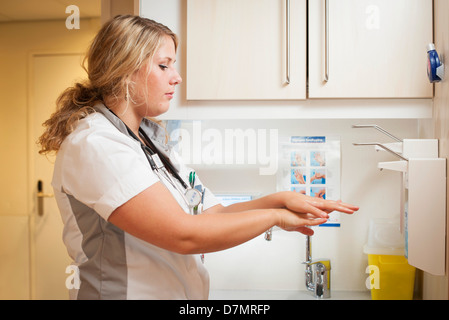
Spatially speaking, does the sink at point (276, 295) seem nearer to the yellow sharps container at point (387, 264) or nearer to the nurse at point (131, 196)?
the yellow sharps container at point (387, 264)

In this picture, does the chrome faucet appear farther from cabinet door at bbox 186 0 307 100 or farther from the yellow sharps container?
cabinet door at bbox 186 0 307 100

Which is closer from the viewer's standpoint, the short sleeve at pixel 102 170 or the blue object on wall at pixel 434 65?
the short sleeve at pixel 102 170

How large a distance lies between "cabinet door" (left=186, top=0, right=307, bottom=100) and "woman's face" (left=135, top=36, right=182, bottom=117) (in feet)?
0.83

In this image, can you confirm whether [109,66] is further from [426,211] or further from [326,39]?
[426,211]

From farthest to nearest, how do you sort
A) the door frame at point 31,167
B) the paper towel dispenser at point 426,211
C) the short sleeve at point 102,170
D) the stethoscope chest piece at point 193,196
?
the door frame at point 31,167
the paper towel dispenser at point 426,211
the stethoscope chest piece at point 193,196
the short sleeve at point 102,170

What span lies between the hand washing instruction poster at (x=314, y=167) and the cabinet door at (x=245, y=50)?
0.37m

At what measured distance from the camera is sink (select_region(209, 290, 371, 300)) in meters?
1.59

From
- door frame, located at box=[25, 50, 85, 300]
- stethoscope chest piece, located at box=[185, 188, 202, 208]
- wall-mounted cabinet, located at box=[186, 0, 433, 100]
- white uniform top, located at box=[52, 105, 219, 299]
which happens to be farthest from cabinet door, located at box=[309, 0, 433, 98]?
door frame, located at box=[25, 50, 85, 300]

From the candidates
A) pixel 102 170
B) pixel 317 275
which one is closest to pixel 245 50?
pixel 102 170

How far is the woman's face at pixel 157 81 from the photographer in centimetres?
105

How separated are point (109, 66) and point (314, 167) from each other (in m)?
0.96

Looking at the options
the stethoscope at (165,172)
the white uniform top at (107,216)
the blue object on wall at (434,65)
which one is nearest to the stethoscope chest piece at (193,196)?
the stethoscope at (165,172)

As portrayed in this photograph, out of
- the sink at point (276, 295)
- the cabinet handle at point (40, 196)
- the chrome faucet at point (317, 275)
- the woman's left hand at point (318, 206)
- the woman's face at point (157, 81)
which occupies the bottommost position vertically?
the sink at point (276, 295)
